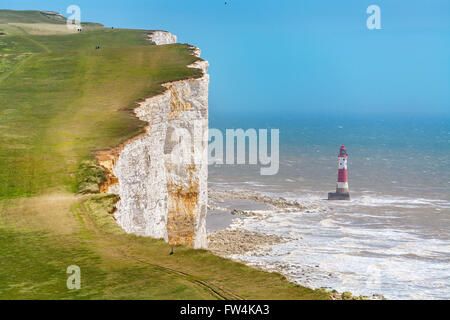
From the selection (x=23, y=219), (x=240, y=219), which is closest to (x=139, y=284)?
(x=23, y=219)

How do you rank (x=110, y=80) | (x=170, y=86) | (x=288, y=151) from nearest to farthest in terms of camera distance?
(x=170, y=86) < (x=110, y=80) < (x=288, y=151)

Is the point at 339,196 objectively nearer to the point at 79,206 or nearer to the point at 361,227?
the point at 361,227

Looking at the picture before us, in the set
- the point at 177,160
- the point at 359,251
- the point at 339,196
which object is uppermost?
the point at 177,160

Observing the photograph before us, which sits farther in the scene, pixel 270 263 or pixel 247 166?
pixel 247 166

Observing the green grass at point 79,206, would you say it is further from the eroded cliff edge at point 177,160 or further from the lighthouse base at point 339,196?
the lighthouse base at point 339,196

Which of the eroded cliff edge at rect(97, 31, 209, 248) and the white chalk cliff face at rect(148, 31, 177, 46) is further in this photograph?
the white chalk cliff face at rect(148, 31, 177, 46)

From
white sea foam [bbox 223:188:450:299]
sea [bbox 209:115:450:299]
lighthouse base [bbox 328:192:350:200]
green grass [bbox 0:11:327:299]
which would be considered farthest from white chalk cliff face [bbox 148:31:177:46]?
green grass [bbox 0:11:327:299]

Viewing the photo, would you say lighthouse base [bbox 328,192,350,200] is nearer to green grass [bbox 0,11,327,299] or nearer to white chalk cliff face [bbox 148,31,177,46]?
white chalk cliff face [bbox 148,31,177,46]

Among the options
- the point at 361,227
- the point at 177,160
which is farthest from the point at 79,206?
the point at 361,227
